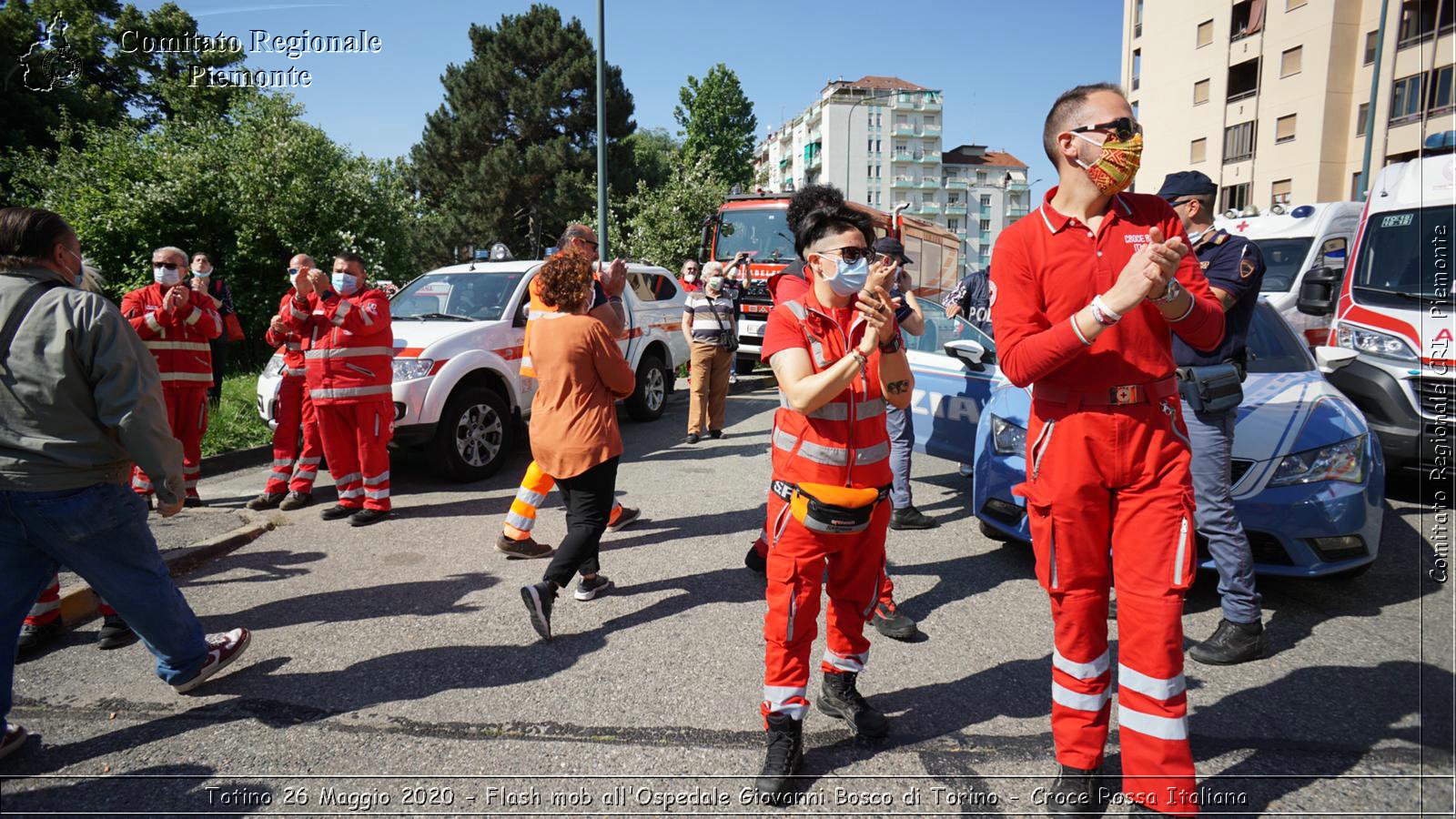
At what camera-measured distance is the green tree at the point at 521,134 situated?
34062 millimetres

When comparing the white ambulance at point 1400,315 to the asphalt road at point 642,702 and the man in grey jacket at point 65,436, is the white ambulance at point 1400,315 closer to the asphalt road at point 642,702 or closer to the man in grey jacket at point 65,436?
the asphalt road at point 642,702

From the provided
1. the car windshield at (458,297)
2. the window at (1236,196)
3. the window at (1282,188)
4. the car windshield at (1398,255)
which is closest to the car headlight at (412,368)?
the car windshield at (458,297)

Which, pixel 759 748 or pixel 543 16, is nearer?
pixel 759 748

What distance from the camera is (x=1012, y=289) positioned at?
8.03 feet

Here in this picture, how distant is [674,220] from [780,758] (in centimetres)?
2667

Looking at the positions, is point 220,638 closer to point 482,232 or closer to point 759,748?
point 759,748

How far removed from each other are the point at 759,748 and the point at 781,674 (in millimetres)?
443

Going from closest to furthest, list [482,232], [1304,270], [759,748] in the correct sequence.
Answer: [759,748], [1304,270], [482,232]

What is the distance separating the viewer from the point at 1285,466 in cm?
392

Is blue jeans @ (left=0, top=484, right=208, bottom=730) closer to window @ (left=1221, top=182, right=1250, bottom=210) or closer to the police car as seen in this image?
the police car

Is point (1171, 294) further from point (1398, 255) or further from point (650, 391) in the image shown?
point (650, 391)

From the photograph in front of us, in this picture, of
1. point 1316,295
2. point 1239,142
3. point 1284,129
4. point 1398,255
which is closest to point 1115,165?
point 1316,295

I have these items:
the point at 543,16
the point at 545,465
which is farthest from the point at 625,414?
the point at 543,16

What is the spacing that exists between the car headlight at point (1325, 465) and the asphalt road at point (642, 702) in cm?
67
